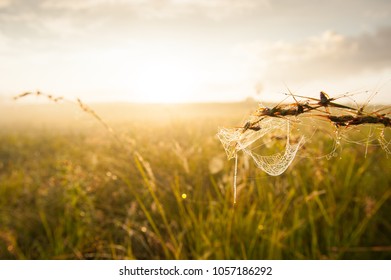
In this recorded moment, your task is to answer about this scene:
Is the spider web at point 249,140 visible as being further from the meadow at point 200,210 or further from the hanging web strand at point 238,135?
the meadow at point 200,210

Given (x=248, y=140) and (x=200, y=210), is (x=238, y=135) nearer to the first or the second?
(x=248, y=140)

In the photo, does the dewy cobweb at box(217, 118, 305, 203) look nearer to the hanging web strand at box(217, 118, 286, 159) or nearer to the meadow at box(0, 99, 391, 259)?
the hanging web strand at box(217, 118, 286, 159)

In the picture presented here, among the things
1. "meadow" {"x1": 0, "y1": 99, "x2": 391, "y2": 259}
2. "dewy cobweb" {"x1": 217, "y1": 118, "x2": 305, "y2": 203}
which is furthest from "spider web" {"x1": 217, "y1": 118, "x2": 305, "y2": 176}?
"meadow" {"x1": 0, "y1": 99, "x2": 391, "y2": 259}

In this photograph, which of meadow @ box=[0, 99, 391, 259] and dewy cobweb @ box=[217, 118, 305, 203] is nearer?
dewy cobweb @ box=[217, 118, 305, 203]

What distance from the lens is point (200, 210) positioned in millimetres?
2541

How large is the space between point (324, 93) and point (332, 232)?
2.10 meters

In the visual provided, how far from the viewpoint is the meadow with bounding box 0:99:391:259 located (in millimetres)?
2279

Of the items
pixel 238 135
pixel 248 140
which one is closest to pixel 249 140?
pixel 248 140

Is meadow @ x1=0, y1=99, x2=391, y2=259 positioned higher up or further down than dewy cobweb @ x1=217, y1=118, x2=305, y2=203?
further down

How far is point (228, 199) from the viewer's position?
7.99ft

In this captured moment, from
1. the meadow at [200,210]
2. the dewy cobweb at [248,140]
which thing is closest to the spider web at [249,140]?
the dewy cobweb at [248,140]
